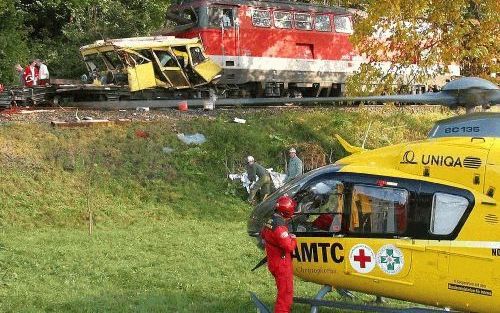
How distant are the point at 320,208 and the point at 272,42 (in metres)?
15.8

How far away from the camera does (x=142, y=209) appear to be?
58.6 feet

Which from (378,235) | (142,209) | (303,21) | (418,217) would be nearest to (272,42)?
(303,21)

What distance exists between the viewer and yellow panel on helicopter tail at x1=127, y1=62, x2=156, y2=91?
22.4 metres

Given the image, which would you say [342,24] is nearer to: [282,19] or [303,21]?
[303,21]

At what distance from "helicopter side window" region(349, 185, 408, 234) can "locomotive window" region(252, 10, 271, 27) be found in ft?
52.7

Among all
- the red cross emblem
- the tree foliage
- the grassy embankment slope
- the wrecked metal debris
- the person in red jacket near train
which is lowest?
the grassy embankment slope

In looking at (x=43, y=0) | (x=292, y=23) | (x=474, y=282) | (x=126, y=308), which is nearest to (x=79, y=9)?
(x=43, y=0)

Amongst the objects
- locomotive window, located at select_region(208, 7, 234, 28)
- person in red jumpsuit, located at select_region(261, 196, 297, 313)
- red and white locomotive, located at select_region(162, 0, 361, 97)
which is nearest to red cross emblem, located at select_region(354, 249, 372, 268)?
person in red jumpsuit, located at select_region(261, 196, 297, 313)

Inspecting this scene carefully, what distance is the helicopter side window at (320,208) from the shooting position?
32.4 feet

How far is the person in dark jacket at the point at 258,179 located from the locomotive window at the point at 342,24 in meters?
9.82

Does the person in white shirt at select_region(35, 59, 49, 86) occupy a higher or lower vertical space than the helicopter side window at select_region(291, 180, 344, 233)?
higher

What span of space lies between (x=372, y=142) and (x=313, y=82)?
4.19m

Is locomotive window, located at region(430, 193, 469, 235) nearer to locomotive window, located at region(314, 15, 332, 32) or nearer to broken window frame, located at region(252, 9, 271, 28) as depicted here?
broken window frame, located at region(252, 9, 271, 28)

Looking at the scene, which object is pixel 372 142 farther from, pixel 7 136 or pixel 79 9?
pixel 79 9
